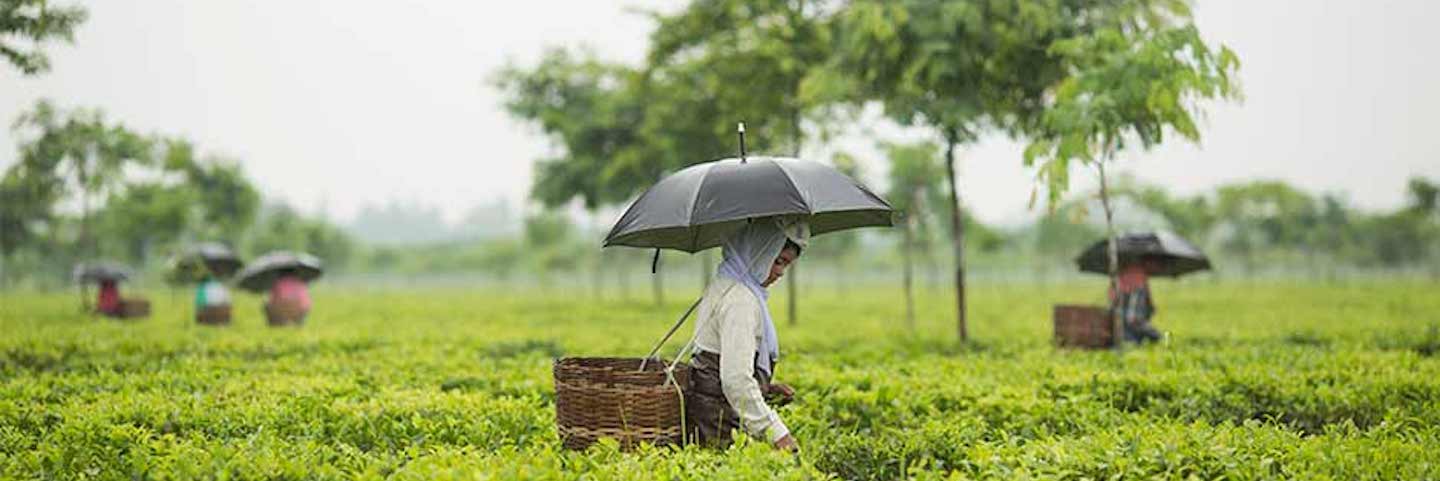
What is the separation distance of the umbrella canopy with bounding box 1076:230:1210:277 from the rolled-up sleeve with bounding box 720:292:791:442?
28.6 ft

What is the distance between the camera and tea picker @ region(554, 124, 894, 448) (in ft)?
17.1

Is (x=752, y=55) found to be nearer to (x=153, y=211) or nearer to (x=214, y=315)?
(x=214, y=315)

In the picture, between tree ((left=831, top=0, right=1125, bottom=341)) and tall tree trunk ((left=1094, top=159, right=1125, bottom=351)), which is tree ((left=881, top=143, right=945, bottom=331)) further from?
tall tree trunk ((left=1094, top=159, right=1125, bottom=351))

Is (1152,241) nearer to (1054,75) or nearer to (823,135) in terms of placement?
(1054,75)

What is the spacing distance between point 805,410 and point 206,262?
17.6m

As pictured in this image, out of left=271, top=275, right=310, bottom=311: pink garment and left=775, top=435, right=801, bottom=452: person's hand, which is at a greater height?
left=271, top=275, right=310, bottom=311: pink garment

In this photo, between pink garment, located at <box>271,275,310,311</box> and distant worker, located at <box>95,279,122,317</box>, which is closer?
pink garment, located at <box>271,275,310,311</box>

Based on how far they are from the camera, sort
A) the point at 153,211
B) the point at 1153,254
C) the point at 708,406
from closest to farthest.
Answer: the point at 708,406, the point at 1153,254, the point at 153,211

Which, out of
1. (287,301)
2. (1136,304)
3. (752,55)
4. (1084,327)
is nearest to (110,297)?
(287,301)

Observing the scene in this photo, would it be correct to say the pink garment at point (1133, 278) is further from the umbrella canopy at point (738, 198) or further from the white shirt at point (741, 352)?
the white shirt at point (741, 352)

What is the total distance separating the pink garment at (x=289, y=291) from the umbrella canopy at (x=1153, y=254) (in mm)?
12849

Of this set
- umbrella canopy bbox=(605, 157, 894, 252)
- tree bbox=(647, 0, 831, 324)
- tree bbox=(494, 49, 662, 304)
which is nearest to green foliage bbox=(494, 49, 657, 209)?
tree bbox=(494, 49, 662, 304)

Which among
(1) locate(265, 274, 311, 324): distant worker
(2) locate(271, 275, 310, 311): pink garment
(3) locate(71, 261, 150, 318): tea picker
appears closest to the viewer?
(1) locate(265, 274, 311, 324): distant worker

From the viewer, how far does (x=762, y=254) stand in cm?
542
